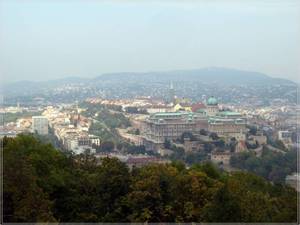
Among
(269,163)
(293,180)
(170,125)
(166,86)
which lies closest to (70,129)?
(166,86)

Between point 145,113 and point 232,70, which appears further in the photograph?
point 145,113

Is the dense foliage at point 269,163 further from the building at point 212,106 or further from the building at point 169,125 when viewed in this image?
the building at point 169,125

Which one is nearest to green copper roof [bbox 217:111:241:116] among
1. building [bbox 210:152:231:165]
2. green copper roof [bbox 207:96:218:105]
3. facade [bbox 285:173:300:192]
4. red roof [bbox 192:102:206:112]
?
red roof [bbox 192:102:206:112]

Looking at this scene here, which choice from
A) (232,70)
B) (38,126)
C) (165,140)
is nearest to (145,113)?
(165,140)

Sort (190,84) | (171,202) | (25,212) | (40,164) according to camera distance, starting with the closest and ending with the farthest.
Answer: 1. (25,212)
2. (171,202)
3. (40,164)
4. (190,84)

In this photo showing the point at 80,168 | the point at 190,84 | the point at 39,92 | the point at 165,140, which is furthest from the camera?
the point at 165,140

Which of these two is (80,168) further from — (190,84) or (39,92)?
(190,84)

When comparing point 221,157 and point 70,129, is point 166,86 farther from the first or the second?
point 221,157

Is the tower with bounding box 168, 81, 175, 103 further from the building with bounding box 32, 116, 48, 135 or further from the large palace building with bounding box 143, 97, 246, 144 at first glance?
the building with bounding box 32, 116, 48, 135
